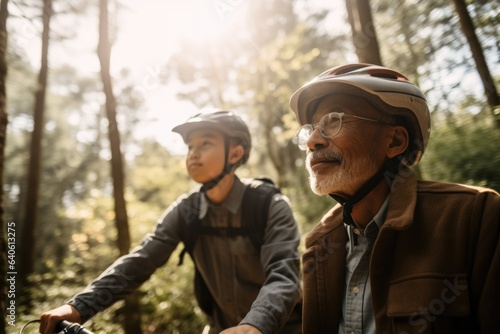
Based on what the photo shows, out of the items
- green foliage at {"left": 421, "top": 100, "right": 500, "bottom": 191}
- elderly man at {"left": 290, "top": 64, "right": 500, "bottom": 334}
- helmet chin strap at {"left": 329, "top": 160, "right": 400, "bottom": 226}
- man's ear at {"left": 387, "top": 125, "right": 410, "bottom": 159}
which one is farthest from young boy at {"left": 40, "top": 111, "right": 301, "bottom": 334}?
green foliage at {"left": 421, "top": 100, "right": 500, "bottom": 191}

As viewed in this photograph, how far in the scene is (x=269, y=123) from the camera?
47.0 feet

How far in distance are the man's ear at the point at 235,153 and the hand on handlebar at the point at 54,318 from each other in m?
1.93

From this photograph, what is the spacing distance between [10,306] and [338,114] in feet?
9.93

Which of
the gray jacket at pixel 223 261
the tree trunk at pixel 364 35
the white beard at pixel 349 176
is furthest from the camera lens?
the tree trunk at pixel 364 35

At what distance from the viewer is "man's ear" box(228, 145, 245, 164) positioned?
135 inches

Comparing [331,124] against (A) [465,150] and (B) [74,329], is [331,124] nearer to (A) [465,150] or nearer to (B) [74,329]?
(B) [74,329]

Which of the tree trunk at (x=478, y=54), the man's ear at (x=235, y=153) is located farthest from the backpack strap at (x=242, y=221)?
the tree trunk at (x=478, y=54)

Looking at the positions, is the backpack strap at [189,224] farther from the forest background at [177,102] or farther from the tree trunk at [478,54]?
the tree trunk at [478,54]

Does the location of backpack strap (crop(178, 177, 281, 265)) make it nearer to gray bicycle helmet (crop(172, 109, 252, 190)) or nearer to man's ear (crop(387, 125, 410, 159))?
gray bicycle helmet (crop(172, 109, 252, 190))

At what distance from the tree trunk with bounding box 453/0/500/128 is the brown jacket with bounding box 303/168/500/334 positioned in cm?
591

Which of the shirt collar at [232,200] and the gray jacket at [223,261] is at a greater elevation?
the shirt collar at [232,200]

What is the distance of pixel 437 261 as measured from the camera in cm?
151

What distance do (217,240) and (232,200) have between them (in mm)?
423

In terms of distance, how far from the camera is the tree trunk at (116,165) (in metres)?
6.22
